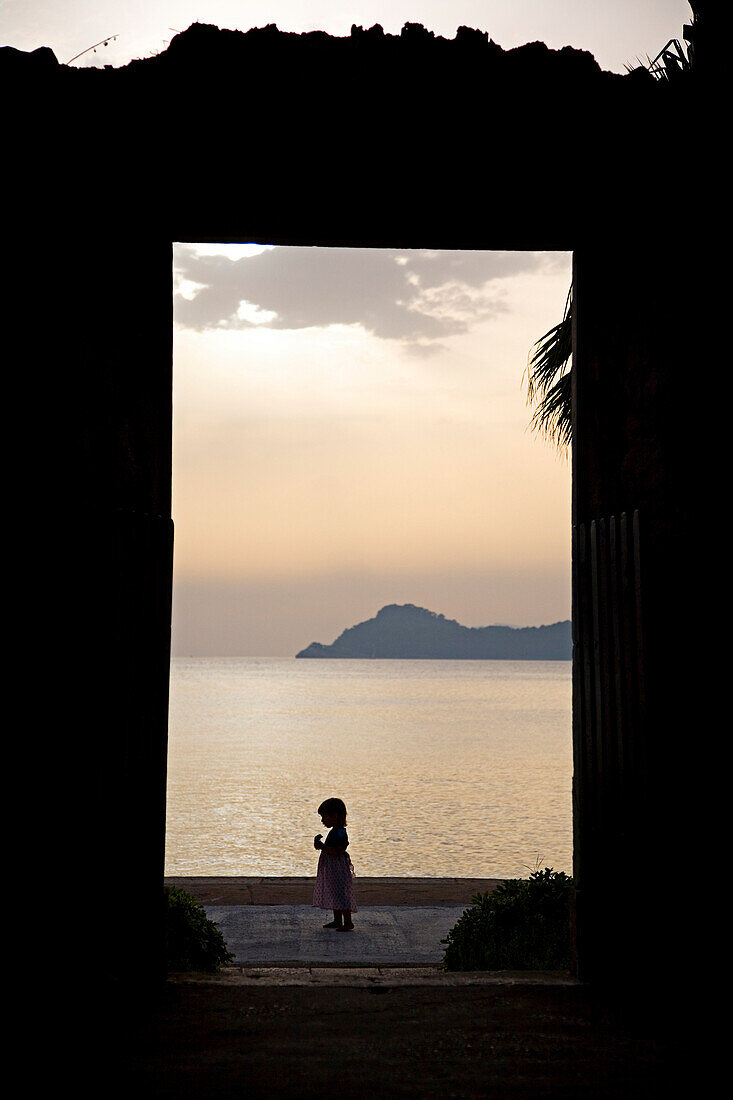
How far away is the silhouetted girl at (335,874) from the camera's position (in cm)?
932

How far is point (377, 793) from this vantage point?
28984 mm

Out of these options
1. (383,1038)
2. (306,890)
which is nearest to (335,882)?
(306,890)

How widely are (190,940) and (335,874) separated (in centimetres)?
312

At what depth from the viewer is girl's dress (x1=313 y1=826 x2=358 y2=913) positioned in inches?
369

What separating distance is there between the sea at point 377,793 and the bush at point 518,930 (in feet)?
27.2

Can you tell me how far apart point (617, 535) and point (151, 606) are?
229 cm

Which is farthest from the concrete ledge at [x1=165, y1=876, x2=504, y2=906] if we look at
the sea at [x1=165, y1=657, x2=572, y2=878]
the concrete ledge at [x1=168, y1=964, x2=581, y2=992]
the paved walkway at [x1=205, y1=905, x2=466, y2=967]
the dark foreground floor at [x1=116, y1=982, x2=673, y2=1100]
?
the dark foreground floor at [x1=116, y1=982, x2=673, y2=1100]

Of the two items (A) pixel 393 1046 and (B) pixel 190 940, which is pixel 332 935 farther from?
(A) pixel 393 1046

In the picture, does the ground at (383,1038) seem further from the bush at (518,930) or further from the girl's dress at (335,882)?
the girl's dress at (335,882)

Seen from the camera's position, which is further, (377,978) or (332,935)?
(332,935)

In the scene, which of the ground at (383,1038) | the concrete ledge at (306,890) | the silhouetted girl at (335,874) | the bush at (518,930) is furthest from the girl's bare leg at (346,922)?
the ground at (383,1038)

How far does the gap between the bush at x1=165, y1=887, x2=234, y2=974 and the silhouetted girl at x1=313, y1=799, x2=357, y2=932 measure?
2.51 metres

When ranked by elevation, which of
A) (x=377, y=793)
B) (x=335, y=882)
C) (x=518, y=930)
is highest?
(x=518, y=930)

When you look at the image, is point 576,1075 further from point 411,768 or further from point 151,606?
point 411,768
